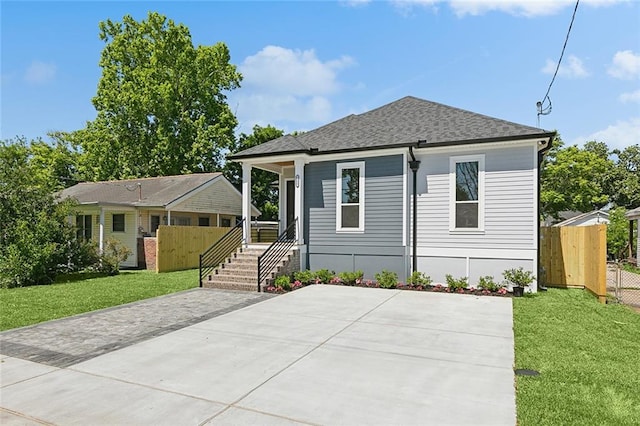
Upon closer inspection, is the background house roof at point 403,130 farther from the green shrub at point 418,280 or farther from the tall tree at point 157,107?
the tall tree at point 157,107

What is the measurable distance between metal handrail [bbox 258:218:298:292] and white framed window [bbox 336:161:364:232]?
1.54m

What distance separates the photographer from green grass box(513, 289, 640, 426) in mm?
3414

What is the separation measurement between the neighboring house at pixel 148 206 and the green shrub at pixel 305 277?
8.51 metres

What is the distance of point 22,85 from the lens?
60.7 ft

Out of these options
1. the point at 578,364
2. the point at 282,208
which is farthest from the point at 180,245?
the point at 578,364

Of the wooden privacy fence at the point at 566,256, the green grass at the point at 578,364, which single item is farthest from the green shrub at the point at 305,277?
the wooden privacy fence at the point at 566,256

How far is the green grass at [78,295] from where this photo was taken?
7686mm

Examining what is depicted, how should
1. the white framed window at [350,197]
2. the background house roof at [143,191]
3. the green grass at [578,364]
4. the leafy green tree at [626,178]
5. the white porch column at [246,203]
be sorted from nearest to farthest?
the green grass at [578,364] < the white framed window at [350,197] < the white porch column at [246,203] < the background house roof at [143,191] < the leafy green tree at [626,178]

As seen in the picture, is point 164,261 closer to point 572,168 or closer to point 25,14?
point 25,14

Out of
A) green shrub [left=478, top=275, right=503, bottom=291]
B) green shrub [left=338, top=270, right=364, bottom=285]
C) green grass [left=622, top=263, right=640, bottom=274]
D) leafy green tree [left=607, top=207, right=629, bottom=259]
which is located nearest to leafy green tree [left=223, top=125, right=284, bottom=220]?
green shrub [left=338, top=270, right=364, bottom=285]

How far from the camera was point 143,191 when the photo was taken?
21328 mm

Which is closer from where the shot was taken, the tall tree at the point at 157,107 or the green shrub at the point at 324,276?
the green shrub at the point at 324,276

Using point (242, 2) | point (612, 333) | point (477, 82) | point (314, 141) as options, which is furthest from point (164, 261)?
point (612, 333)

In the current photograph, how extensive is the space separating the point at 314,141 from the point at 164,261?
7885mm
